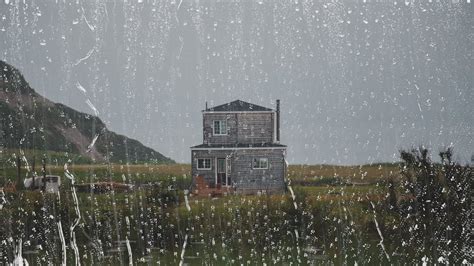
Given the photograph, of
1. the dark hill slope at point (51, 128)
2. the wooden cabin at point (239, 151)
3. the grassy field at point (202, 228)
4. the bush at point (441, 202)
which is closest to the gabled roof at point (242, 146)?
the wooden cabin at point (239, 151)

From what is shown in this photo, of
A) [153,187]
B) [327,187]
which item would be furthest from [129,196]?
[327,187]

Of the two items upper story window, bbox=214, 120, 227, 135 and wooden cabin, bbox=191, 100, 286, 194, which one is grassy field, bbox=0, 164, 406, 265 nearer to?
wooden cabin, bbox=191, 100, 286, 194

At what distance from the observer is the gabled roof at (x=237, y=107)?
25375 mm

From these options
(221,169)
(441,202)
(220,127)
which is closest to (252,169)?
(221,169)

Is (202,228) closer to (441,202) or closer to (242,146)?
(441,202)

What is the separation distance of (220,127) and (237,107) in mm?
1133

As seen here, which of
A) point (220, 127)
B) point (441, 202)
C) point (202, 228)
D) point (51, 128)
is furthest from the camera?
point (51, 128)

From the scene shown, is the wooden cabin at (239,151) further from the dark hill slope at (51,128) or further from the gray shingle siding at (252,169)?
the dark hill slope at (51,128)

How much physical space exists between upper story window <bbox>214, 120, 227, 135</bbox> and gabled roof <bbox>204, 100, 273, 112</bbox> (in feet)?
1.69

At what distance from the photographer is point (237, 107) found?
25.5 metres

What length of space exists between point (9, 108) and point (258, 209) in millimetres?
53685

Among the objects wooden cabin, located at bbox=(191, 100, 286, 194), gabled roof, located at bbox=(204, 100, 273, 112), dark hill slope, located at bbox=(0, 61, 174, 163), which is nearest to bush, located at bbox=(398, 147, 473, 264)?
wooden cabin, located at bbox=(191, 100, 286, 194)

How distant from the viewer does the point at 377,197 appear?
1734 cm

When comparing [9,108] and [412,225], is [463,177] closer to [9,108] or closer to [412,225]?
[412,225]
